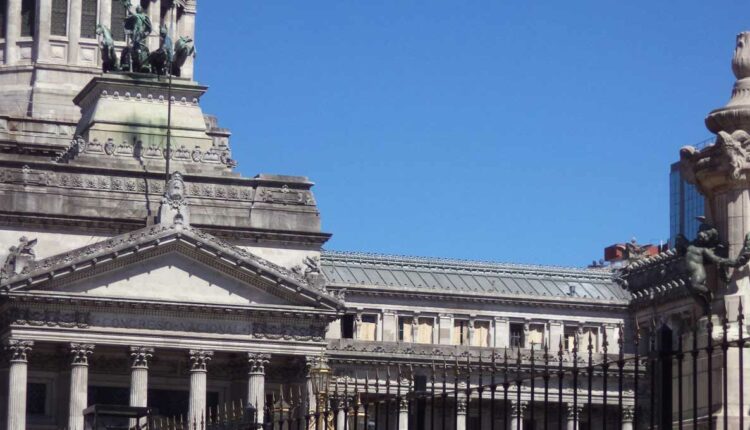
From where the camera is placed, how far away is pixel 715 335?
35312mm

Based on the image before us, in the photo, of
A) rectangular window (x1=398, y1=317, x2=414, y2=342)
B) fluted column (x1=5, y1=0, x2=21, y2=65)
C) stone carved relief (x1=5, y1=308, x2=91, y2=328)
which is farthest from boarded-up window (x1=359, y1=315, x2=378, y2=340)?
fluted column (x1=5, y1=0, x2=21, y2=65)

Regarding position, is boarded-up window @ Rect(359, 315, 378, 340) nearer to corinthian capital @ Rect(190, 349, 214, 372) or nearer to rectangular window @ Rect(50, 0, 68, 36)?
corinthian capital @ Rect(190, 349, 214, 372)

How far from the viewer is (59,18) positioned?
534 feet

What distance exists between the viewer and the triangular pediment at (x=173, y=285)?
4636 inches

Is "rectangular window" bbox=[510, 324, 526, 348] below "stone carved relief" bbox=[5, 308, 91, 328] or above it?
above

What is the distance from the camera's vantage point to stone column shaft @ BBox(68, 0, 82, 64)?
161 m

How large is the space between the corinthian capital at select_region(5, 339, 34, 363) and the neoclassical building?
110mm

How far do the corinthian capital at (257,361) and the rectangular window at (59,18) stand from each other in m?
47.7

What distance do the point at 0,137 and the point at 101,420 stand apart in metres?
101

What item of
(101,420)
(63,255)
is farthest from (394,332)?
(101,420)

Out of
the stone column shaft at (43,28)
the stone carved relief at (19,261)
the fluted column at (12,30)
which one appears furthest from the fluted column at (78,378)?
the fluted column at (12,30)

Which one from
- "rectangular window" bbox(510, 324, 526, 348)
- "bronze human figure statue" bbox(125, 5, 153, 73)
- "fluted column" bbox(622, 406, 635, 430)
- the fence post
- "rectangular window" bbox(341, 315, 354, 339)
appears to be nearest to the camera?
the fence post

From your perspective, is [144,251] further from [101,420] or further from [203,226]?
[101,420]

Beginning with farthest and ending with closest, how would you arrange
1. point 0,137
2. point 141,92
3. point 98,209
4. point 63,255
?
1. point 0,137
2. point 141,92
3. point 98,209
4. point 63,255
